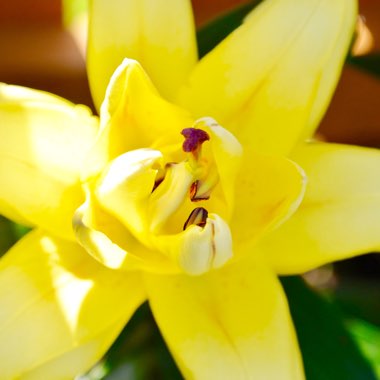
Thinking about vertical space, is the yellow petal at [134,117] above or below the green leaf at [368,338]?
above

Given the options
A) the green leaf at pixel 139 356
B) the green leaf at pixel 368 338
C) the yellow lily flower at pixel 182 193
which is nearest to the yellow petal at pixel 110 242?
the yellow lily flower at pixel 182 193

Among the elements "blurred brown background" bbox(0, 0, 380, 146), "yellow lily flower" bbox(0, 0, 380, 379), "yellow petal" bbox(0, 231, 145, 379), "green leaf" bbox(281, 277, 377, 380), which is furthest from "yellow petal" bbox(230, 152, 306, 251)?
"blurred brown background" bbox(0, 0, 380, 146)

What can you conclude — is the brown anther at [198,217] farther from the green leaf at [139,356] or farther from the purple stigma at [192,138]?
the green leaf at [139,356]

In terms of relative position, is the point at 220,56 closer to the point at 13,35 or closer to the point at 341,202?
the point at 341,202

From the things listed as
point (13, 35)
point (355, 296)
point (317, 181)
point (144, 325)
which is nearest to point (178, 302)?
point (317, 181)

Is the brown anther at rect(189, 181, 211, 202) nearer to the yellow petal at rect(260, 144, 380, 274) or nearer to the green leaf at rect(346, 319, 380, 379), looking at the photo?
the yellow petal at rect(260, 144, 380, 274)

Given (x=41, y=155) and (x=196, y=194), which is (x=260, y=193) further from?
(x=41, y=155)
